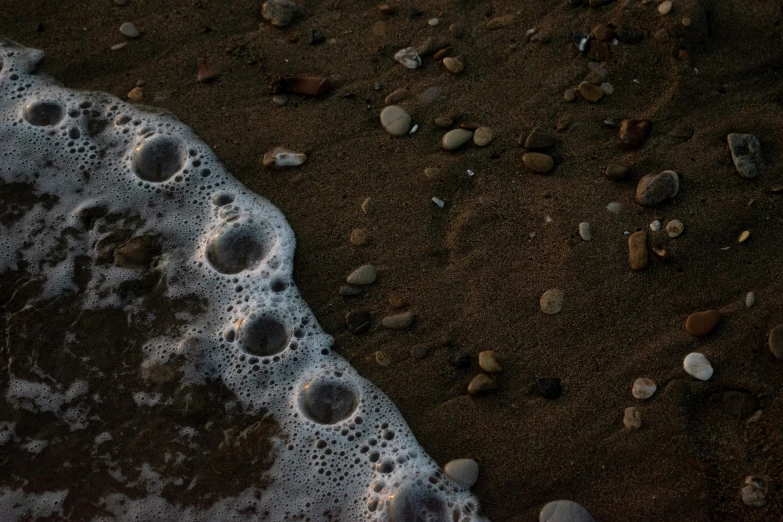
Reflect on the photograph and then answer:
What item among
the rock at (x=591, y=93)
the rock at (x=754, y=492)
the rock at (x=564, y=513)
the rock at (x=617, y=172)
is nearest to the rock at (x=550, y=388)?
the rock at (x=564, y=513)

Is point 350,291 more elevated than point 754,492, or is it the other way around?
point 350,291

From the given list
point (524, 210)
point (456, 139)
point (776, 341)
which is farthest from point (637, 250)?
point (456, 139)

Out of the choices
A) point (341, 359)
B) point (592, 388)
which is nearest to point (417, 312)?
point (341, 359)

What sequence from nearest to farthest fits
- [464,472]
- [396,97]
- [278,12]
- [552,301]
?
1. [464,472]
2. [552,301]
3. [396,97]
4. [278,12]

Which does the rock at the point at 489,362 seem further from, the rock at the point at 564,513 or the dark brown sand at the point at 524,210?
the rock at the point at 564,513

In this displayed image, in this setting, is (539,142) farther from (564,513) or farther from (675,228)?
(564,513)

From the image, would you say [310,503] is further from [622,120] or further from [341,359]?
[622,120]
